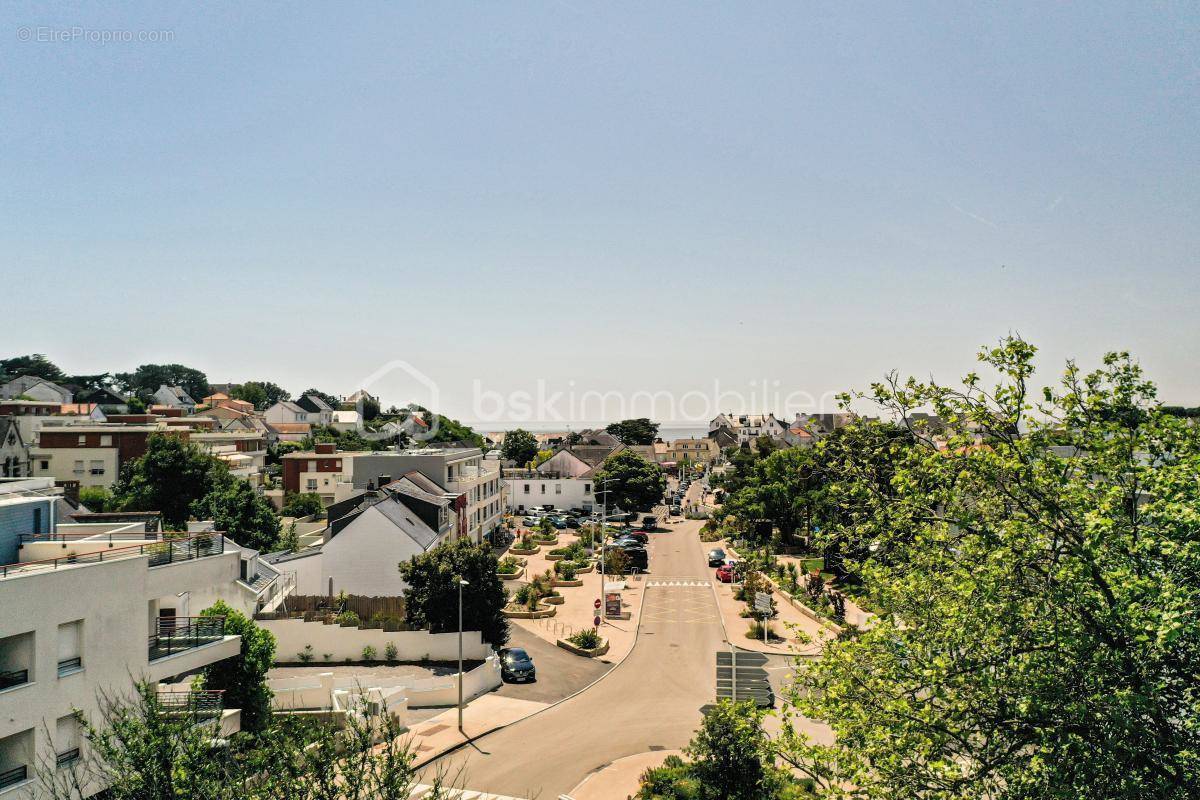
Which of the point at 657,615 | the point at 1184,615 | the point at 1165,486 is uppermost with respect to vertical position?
the point at 1165,486

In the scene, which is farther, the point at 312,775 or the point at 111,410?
the point at 111,410

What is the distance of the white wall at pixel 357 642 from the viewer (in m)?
31.9

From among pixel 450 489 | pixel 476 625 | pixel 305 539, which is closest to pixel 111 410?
pixel 305 539

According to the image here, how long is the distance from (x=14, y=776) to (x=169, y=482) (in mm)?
43804

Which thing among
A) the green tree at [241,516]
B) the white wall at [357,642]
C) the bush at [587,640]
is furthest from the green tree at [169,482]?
the bush at [587,640]

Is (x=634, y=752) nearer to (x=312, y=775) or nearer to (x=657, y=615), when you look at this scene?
(x=312, y=775)

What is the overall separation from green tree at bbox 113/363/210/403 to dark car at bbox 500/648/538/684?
521 ft

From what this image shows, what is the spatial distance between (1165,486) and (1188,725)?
308 cm

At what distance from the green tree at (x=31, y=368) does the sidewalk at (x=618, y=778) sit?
151 metres

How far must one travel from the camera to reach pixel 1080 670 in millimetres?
9875

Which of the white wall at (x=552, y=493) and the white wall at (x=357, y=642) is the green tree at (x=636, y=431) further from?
the white wall at (x=357, y=642)

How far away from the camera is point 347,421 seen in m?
147

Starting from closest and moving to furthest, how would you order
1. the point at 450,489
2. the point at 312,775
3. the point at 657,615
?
the point at 312,775 < the point at 657,615 < the point at 450,489

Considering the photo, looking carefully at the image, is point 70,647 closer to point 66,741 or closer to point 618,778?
point 66,741
